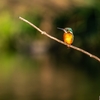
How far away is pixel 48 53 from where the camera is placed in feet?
35.8

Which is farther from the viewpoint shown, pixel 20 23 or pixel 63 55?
pixel 20 23

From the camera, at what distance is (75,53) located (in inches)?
414

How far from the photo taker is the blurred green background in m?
7.20

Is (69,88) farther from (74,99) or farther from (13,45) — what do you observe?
(13,45)

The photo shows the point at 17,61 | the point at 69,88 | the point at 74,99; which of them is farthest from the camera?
the point at 17,61

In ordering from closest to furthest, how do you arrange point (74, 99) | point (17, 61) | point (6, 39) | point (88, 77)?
1. point (74, 99)
2. point (88, 77)
3. point (17, 61)
4. point (6, 39)

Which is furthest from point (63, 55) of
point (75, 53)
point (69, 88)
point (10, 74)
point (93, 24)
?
point (69, 88)

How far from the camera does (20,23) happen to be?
1170 centimetres

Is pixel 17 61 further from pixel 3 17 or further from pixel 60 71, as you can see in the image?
pixel 3 17

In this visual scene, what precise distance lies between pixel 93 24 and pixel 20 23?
2356 mm

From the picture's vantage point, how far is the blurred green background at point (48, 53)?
7.20m

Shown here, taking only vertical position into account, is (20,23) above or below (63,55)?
above

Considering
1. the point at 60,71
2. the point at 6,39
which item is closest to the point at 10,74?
the point at 60,71

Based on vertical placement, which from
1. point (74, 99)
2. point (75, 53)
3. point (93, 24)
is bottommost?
point (74, 99)
